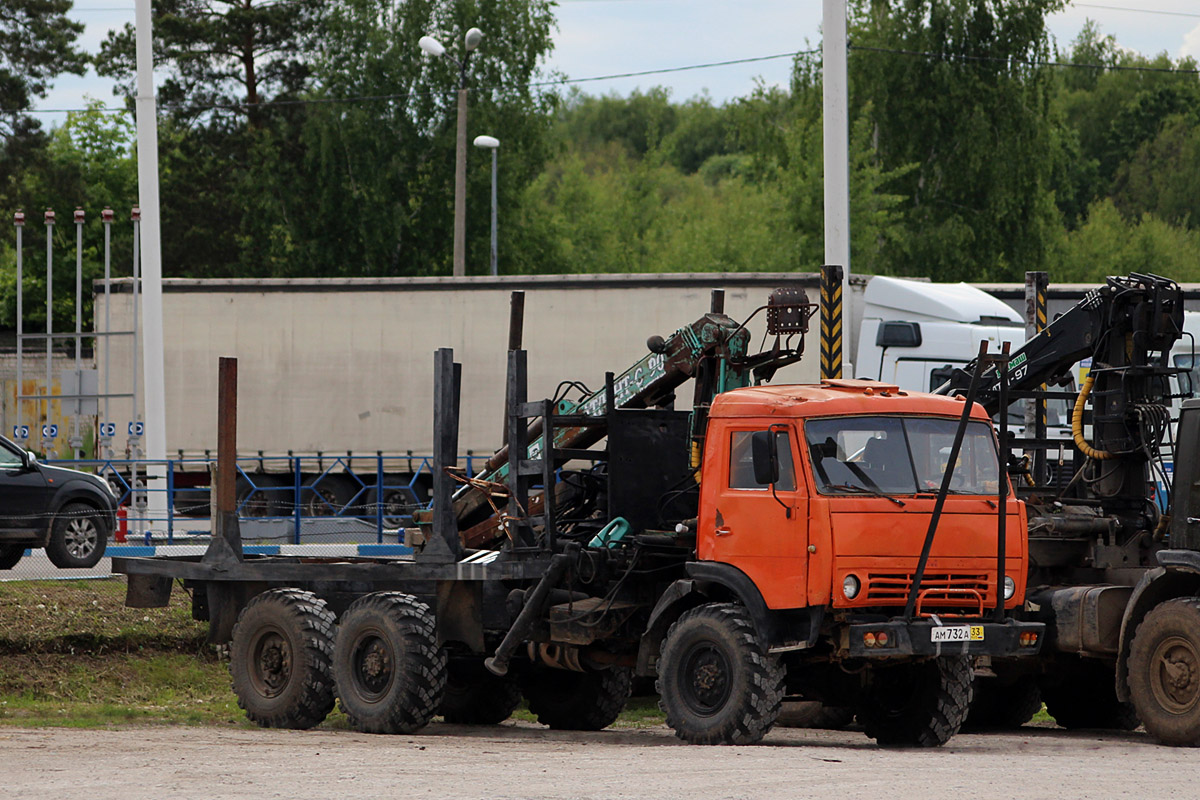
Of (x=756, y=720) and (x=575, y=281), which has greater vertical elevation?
(x=575, y=281)

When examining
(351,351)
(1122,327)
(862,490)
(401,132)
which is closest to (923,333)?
(1122,327)

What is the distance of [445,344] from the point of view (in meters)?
27.1

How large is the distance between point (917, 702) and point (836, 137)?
880cm

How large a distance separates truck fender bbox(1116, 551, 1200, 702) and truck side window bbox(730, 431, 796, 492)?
110 inches

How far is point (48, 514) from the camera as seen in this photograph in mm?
20234

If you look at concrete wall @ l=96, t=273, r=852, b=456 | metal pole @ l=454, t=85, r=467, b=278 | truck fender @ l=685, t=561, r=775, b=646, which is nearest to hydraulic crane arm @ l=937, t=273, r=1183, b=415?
truck fender @ l=685, t=561, r=775, b=646

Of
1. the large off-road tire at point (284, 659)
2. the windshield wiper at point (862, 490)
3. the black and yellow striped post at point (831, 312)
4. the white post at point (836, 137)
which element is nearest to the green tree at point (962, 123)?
the white post at point (836, 137)

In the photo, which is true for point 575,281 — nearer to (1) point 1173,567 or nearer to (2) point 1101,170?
(1) point 1173,567

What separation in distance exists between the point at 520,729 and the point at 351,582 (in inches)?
74.1

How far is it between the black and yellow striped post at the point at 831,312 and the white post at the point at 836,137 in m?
1.86

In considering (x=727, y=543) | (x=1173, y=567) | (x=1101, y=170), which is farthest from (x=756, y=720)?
(x=1101, y=170)

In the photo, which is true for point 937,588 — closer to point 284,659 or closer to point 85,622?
point 284,659

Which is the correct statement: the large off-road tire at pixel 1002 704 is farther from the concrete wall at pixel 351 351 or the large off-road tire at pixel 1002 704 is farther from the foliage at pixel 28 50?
the foliage at pixel 28 50

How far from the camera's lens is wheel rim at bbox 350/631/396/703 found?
1291 centimetres
